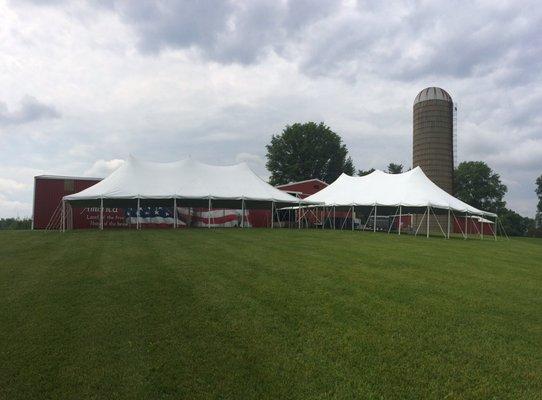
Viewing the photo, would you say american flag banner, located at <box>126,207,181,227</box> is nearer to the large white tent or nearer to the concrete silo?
the large white tent

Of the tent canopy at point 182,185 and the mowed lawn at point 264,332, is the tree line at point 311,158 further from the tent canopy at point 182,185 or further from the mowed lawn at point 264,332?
the mowed lawn at point 264,332

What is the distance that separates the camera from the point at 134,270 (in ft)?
23.3

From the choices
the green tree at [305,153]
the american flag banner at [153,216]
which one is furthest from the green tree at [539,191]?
the american flag banner at [153,216]

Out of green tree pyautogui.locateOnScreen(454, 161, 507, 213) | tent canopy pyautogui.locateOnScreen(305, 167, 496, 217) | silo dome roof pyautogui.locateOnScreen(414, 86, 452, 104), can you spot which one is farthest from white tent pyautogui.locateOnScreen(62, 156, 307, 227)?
green tree pyautogui.locateOnScreen(454, 161, 507, 213)

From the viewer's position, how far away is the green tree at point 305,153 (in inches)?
1829

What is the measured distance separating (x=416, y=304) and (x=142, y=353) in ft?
11.0

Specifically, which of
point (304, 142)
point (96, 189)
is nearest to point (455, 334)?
point (96, 189)

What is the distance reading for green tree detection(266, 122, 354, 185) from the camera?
152 ft

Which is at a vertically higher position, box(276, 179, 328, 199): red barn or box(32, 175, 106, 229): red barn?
box(276, 179, 328, 199): red barn

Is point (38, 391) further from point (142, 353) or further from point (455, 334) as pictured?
point (455, 334)

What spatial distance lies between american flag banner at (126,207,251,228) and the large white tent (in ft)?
19.3

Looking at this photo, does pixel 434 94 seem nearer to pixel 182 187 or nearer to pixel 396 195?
pixel 396 195

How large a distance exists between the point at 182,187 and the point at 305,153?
2613 cm

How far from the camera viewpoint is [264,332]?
422 centimetres
